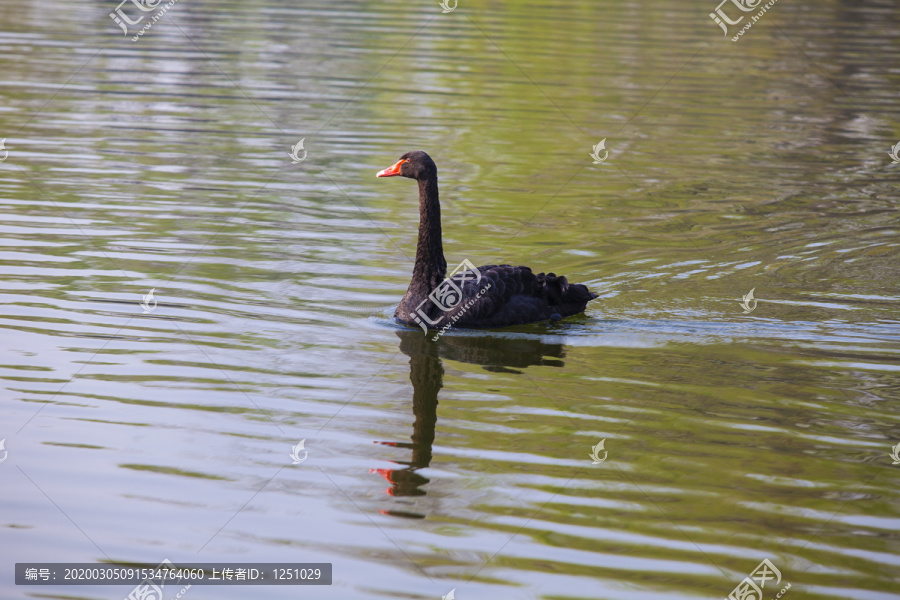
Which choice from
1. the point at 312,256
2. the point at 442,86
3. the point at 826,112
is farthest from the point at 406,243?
the point at 826,112

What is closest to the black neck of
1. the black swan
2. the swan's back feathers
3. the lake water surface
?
the black swan

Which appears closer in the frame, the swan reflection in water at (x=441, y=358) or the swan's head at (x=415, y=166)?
the swan reflection in water at (x=441, y=358)

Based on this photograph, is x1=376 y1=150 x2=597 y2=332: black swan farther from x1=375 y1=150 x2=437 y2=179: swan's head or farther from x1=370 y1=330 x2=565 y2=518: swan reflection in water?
x1=370 y1=330 x2=565 y2=518: swan reflection in water

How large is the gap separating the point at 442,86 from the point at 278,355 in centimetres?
1307

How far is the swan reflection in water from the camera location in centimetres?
662

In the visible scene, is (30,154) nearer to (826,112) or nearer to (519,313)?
(519,313)

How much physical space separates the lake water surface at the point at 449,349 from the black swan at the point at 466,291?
17cm

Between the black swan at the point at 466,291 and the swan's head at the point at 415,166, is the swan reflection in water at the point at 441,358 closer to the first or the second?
the black swan at the point at 466,291

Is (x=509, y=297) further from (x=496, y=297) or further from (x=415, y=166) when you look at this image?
(x=415, y=166)

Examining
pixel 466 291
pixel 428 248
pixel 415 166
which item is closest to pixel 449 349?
pixel 466 291

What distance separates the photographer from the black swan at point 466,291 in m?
→ 8.24

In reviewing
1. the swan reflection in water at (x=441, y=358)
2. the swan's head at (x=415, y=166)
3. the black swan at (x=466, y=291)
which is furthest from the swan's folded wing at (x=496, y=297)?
the swan's head at (x=415, y=166)

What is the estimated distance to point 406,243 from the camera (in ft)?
35.4

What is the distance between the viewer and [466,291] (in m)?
8.25
